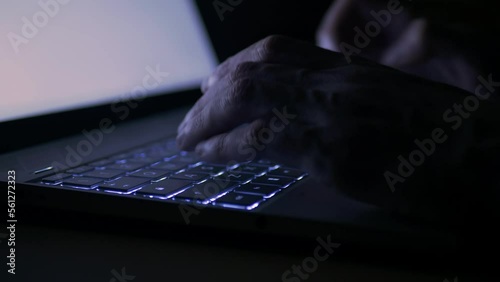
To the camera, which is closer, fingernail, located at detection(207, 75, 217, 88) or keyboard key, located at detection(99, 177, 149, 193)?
keyboard key, located at detection(99, 177, 149, 193)

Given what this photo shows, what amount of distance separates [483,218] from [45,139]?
62 centimetres

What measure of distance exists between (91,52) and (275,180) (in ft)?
1.41

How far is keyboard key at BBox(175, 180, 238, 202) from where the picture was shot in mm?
490

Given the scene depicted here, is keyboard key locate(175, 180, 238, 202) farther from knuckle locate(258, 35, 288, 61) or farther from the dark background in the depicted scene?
the dark background

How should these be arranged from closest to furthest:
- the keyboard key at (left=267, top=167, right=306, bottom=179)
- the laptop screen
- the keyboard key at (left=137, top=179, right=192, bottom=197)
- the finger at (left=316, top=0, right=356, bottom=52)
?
the keyboard key at (left=137, top=179, right=192, bottom=197) < the keyboard key at (left=267, top=167, right=306, bottom=179) < the laptop screen < the finger at (left=316, top=0, right=356, bottom=52)

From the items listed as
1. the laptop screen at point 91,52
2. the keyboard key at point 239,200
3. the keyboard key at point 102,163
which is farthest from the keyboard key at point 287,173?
the laptop screen at point 91,52

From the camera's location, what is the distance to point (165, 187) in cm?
53

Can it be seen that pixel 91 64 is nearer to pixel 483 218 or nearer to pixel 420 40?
pixel 420 40

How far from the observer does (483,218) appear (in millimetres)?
440

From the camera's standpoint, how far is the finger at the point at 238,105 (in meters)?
0.52

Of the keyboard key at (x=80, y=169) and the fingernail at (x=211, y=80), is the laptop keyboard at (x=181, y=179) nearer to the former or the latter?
the keyboard key at (x=80, y=169)

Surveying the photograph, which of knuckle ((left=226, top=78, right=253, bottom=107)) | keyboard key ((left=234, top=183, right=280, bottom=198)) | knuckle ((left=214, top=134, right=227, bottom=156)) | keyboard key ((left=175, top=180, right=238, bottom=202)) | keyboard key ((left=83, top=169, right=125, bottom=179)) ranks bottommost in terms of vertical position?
keyboard key ((left=234, top=183, right=280, bottom=198))

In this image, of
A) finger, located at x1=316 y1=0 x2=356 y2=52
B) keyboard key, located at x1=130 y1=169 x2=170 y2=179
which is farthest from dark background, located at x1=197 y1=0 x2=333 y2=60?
keyboard key, located at x1=130 y1=169 x2=170 y2=179

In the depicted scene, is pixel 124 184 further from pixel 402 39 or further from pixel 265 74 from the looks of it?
pixel 402 39
